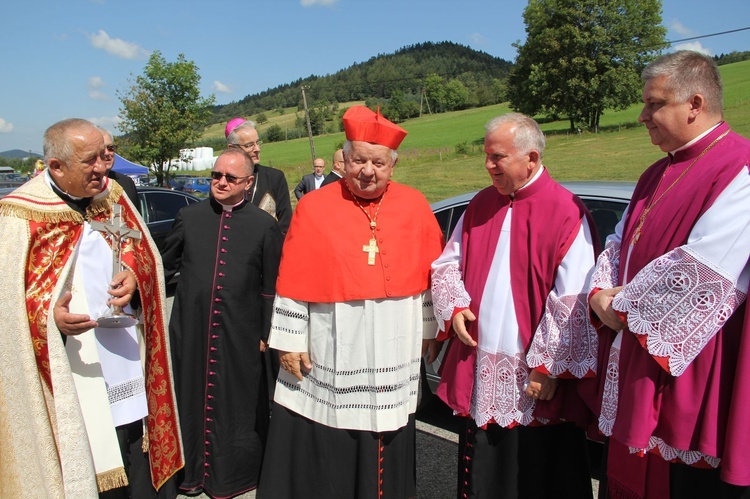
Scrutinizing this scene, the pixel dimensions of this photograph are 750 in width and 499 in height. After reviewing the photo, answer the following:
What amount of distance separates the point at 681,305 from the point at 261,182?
3.44 m

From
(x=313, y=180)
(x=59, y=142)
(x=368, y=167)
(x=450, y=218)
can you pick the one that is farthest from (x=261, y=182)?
(x=313, y=180)

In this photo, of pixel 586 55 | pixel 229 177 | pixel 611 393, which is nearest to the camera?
pixel 611 393

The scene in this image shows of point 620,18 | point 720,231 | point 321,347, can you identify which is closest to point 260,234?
point 321,347

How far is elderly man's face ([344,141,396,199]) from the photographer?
2.71m

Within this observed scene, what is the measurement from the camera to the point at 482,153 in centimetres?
3334

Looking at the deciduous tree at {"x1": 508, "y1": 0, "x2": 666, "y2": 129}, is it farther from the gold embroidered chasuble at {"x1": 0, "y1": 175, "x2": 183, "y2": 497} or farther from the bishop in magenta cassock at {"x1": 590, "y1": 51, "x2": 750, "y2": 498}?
the gold embroidered chasuble at {"x1": 0, "y1": 175, "x2": 183, "y2": 497}

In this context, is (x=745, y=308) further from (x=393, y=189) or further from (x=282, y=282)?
(x=282, y=282)

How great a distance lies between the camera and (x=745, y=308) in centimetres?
188

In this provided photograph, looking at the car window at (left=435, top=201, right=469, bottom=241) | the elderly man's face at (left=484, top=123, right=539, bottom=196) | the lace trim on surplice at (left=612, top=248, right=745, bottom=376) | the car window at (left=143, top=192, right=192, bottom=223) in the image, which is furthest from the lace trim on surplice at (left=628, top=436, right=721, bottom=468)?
the car window at (left=143, top=192, right=192, bottom=223)

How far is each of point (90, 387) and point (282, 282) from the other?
996mm

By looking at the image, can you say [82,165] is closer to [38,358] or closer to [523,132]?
[38,358]

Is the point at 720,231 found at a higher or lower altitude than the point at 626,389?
higher

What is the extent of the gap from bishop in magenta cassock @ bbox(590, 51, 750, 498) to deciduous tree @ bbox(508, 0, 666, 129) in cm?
4333

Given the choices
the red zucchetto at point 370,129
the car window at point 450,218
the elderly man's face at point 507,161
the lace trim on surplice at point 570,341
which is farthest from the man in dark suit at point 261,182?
the lace trim on surplice at point 570,341
